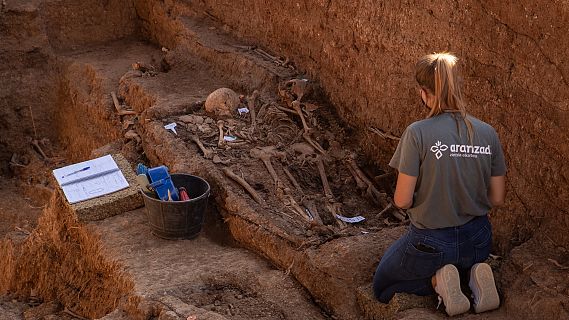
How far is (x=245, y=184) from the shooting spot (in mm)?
6266

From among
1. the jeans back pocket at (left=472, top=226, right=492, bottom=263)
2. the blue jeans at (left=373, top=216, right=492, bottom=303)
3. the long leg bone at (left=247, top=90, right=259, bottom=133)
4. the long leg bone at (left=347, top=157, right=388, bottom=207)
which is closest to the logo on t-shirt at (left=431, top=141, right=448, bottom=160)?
the blue jeans at (left=373, top=216, right=492, bottom=303)

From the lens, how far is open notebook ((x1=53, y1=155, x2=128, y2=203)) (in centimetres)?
645

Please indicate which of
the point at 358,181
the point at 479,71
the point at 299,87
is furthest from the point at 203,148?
the point at 479,71

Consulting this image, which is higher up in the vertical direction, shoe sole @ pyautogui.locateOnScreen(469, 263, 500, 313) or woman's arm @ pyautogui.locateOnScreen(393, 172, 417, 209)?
woman's arm @ pyautogui.locateOnScreen(393, 172, 417, 209)

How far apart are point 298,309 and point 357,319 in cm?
43

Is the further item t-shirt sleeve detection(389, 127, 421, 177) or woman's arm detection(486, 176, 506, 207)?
woman's arm detection(486, 176, 506, 207)

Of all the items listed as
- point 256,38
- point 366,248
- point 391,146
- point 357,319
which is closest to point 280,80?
point 256,38

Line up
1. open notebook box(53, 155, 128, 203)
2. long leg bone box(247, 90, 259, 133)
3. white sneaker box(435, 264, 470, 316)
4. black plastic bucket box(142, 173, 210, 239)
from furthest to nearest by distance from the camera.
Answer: long leg bone box(247, 90, 259, 133), open notebook box(53, 155, 128, 203), black plastic bucket box(142, 173, 210, 239), white sneaker box(435, 264, 470, 316)

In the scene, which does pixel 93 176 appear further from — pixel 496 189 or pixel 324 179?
pixel 496 189

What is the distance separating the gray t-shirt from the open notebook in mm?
2941

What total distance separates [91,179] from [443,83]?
3.53m

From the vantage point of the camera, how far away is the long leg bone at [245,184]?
6.14m

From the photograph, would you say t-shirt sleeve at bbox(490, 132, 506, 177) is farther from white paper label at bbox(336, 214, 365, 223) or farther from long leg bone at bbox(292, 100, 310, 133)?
long leg bone at bbox(292, 100, 310, 133)

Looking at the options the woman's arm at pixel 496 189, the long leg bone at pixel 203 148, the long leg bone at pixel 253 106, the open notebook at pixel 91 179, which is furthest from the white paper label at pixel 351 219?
the open notebook at pixel 91 179
